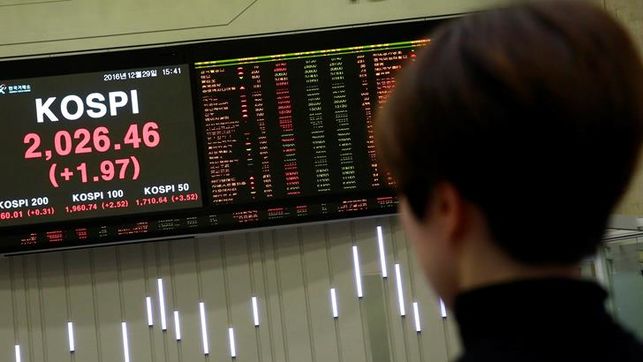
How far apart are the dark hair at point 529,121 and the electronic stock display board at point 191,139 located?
571 centimetres

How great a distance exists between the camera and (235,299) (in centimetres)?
672

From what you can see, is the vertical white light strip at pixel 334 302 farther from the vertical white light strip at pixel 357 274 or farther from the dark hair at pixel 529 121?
the dark hair at pixel 529 121

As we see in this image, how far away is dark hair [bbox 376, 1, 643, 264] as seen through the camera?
2.02 ft

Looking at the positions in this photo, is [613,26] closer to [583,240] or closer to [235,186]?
[583,240]

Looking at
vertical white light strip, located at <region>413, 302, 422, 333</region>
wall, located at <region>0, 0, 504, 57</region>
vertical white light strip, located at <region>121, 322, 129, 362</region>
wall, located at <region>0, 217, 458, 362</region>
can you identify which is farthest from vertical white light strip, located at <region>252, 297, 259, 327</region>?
wall, located at <region>0, 0, 504, 57</region>

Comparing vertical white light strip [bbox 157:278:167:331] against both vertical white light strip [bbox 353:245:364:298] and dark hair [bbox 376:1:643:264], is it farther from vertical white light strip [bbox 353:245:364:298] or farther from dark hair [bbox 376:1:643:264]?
dark hair [bbox 376:1:643:264]

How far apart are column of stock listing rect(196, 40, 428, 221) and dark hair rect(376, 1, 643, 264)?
568 cm

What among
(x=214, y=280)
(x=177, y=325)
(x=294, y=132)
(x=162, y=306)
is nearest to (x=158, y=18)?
(x=294, y=132)

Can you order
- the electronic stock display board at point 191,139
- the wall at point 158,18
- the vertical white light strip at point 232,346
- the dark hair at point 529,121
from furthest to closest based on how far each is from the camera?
the wall at point 158,18, the vertical white light strip at point 232,346, the electronic stock display board at point 191,139, the dark hair at point 529,121

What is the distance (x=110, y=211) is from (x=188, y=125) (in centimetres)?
76

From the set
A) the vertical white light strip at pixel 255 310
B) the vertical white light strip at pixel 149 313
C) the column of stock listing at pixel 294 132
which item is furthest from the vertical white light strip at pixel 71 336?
the column of stock listing at pixel 294 132

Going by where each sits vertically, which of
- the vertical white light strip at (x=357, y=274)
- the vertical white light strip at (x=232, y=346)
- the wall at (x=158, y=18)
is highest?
the wall at (x=158, y=18)

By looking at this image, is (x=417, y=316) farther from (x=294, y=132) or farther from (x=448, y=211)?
(x=448, y=211)

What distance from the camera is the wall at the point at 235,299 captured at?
21.9 ft
